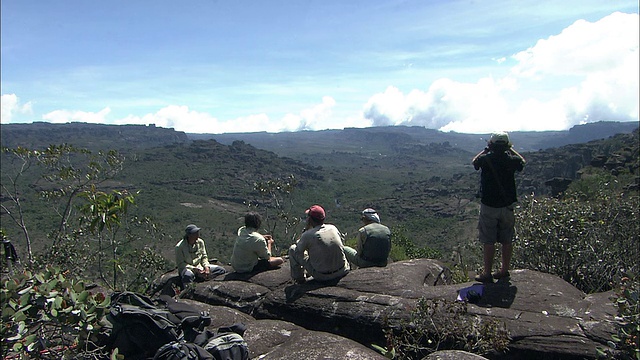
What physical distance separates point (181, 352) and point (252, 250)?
4.51m

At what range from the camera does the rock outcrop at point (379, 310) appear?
5.31m

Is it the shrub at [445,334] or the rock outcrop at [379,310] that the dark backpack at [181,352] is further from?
the shrub at [445,334]

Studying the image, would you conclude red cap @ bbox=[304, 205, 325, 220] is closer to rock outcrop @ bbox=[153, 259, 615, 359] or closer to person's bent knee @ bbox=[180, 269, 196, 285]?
rock outcrop @ bbox=[153, 259, 615, 359]

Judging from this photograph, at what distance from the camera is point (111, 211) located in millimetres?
5688

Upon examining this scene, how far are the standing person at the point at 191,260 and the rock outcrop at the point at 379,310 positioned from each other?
0.67 m

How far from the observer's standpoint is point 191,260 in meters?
9.42

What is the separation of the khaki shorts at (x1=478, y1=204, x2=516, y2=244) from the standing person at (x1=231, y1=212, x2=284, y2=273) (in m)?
4.30

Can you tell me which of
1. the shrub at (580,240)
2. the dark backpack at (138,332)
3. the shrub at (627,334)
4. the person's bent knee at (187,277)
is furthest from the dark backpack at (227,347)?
the shrub at (580,240)

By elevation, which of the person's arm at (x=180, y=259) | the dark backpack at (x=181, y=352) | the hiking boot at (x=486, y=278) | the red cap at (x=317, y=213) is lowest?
the person's arm at (x=180, y=259)

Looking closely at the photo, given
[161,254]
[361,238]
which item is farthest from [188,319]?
[161,254]

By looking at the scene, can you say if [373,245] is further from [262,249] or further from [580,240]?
[580,240]

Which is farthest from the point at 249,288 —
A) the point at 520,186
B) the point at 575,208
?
the point at 520,186

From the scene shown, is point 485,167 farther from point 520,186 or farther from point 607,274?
point 520,186

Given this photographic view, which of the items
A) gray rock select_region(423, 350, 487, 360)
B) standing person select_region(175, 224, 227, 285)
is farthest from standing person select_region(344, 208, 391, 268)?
gray rock select_region(423, 350, 487, 360)
